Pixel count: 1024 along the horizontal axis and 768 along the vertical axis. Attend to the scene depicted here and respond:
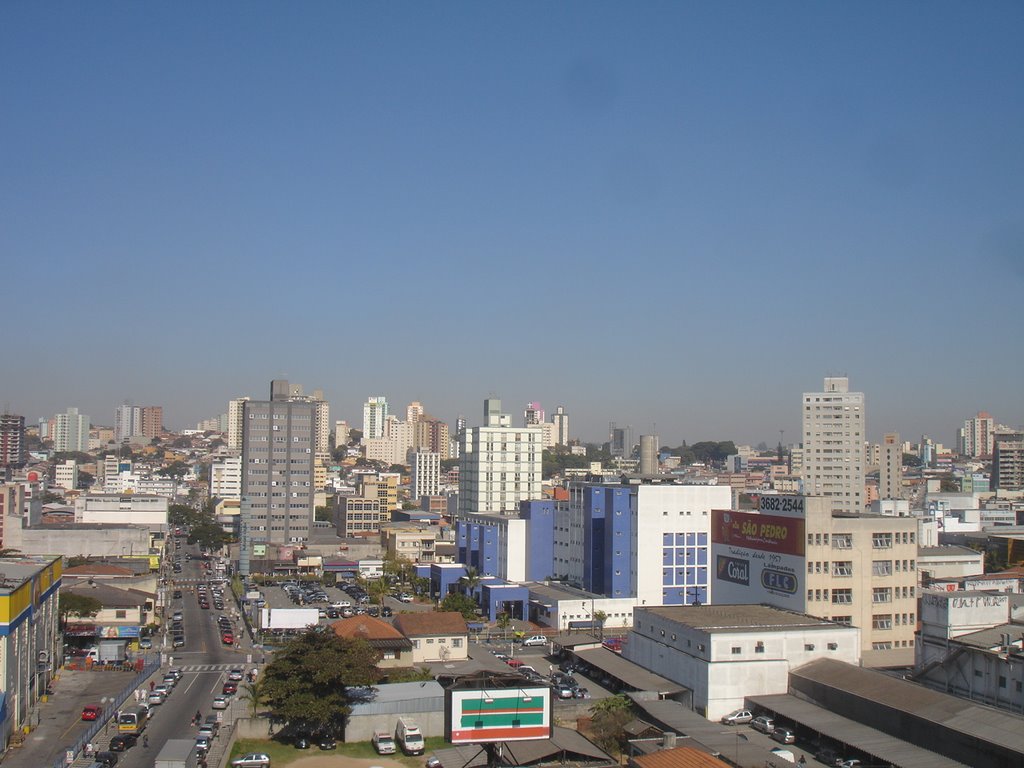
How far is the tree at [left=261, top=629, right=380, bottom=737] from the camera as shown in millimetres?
16781

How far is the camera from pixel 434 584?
34.6 meters

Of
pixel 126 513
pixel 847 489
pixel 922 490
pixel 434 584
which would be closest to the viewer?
pixel 434 584

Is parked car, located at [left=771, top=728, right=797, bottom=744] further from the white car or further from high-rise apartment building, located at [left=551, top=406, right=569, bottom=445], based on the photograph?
high-rise apartment building, located at [left=551, top=406, right=569, bottom=445]

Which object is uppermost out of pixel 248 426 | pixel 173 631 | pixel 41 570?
pixel 248 426

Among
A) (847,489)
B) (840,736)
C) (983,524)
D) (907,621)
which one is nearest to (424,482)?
(847,489)

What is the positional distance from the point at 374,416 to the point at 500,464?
83.8 meters

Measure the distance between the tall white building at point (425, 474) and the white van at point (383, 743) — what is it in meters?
64.0

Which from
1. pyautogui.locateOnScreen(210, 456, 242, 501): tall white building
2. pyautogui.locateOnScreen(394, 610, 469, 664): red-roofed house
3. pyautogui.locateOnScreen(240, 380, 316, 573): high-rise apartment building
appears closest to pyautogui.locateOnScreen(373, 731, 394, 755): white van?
pyautogui.locateOnScreen(394, 610, 469, 664): red-roofed house

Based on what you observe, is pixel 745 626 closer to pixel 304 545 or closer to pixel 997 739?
pixel 997 739

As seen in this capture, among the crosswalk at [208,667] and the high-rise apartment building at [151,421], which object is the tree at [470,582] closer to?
the crosswalk at [208,667]

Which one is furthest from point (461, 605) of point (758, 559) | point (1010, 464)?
point (1010, 464)

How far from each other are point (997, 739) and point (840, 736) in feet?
7.98

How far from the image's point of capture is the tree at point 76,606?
25094mm

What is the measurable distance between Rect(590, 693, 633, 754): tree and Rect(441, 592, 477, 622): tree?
471 inches
